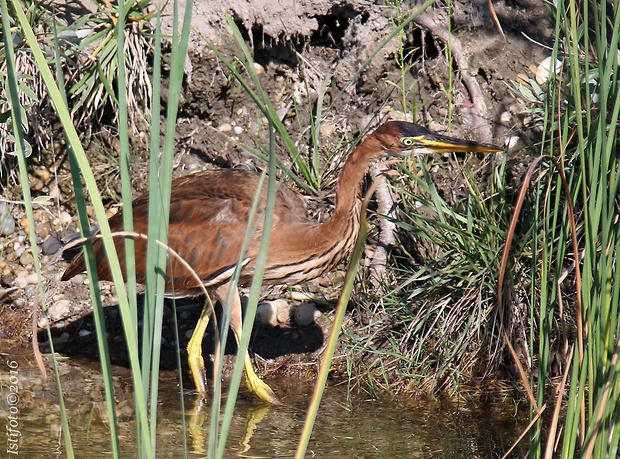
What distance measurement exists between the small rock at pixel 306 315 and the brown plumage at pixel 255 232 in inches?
14.8

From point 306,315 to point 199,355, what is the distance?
62cm

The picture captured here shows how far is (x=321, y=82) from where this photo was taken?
5730mm

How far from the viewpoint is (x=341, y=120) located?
575 cm

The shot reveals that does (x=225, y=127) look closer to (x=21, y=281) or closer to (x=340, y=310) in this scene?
(x=21, y=281)

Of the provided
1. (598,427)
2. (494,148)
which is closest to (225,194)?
(494,148)

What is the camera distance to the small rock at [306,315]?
5016 mm

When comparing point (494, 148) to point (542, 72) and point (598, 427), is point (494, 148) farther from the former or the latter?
point (598, 427)

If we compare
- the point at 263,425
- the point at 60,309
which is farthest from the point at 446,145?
the point at 60,309

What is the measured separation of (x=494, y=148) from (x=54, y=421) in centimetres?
233

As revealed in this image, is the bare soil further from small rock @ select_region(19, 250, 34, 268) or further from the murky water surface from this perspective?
the murky water surface

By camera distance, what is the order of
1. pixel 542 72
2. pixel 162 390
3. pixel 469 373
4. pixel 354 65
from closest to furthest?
pixel 469 373 → pixel 162 390 → pixel 542 72 → pixel 354 65

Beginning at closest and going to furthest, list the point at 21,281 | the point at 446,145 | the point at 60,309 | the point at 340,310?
the point at 340,310 → the point at 446,145 → the point at 60,309 → the point at 21,281

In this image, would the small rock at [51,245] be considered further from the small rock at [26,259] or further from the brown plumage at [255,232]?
the brown plumage at [255,232]

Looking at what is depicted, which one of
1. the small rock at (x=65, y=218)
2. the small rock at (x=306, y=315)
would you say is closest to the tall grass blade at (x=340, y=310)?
the small rock at (x=306, y=315)
